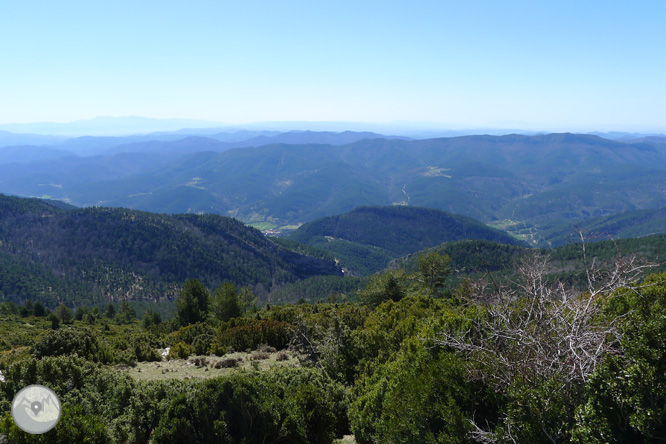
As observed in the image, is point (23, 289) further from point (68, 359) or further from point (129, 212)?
point (68, 359)

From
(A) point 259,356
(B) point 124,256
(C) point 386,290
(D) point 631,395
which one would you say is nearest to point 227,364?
(A) point 259,356

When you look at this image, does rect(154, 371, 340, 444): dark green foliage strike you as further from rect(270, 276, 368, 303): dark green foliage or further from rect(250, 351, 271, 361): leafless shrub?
rect(270, 276, 368, 303): dark green foliage

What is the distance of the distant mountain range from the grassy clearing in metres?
104

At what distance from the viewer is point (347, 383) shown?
64.6ft

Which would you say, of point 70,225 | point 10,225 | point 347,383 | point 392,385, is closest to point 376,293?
point 347,383

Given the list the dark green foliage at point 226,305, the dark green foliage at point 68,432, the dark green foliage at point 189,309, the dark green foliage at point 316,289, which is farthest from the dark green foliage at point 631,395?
the dark green foliage at point 316,289

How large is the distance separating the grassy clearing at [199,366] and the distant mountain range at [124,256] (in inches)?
4106

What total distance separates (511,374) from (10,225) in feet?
630

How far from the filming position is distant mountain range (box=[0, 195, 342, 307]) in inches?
4503

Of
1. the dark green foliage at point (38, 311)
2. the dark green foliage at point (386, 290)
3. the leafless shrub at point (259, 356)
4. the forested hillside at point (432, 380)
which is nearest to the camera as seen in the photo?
the forested hillside at point (432, 380)

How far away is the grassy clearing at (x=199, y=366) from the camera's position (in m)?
19.5

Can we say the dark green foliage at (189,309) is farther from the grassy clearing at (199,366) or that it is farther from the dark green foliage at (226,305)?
the grassy clearing at (199,366)

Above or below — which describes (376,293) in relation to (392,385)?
below

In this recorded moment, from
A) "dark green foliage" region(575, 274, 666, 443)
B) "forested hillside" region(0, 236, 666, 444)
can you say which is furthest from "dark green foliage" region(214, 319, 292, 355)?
"dark green foliage" region(575, 274, 666, 443)
